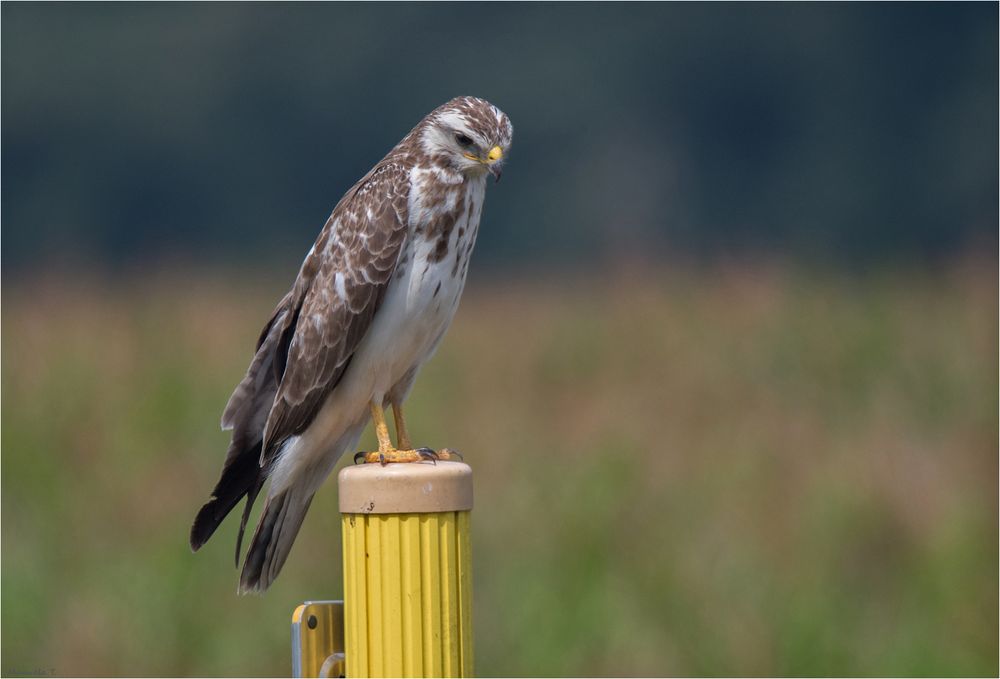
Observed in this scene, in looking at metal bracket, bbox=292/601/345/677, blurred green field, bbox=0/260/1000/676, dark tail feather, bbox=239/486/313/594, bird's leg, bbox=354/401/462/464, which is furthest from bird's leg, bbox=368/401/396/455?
blurred green field, bbox=0/260/1000/676

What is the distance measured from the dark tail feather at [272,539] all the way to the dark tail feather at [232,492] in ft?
0.18

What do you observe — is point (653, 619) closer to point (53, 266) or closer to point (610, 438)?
point (610, 438)

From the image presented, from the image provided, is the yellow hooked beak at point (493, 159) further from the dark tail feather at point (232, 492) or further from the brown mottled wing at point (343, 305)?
the dark tail feather at point (232, 492)

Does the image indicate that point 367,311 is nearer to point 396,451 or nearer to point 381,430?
point 381,430

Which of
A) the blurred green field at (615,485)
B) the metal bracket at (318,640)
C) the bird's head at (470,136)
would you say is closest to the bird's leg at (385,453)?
the metal bracket at (318,640)

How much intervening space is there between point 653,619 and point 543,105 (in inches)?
828

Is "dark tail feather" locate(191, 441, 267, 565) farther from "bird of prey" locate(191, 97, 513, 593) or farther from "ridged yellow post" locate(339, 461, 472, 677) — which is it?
"ridged yellow post" locate(339, 461, 472, 677)

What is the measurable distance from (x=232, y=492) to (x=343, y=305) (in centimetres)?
65

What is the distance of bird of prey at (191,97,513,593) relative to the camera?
4816mm

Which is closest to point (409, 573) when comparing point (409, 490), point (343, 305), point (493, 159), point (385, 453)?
point (409, 490)

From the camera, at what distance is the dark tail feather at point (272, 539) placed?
4773 mm

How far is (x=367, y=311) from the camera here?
4.85 m

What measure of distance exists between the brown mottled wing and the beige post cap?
98cm

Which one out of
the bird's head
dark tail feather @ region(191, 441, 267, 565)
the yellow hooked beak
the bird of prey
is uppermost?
the bird's head
